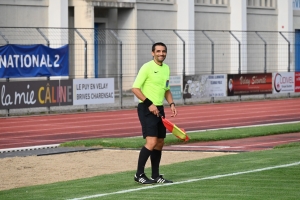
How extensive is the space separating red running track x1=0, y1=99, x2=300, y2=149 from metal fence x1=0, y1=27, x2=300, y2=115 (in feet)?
10.8

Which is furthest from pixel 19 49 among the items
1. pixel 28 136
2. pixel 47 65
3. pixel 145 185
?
pixel 145 185

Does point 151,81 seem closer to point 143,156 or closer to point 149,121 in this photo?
point 149,121

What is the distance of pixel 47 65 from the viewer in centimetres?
2961

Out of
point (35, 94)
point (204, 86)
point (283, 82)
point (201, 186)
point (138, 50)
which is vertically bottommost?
point (201, 186)

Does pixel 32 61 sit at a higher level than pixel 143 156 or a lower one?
higher

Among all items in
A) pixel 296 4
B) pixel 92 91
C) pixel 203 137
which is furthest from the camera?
pixel 296 4

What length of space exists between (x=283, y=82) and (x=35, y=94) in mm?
15733

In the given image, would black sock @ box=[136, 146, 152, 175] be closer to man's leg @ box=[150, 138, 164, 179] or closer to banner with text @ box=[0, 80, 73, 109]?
man's leg @ box=[150, 138, 164, 179]

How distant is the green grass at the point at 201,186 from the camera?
9.85m

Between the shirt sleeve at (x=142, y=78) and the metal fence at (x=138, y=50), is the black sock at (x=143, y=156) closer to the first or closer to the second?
the shirt sleeve at (x=142, y=78)

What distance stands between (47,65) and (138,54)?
31.2ft

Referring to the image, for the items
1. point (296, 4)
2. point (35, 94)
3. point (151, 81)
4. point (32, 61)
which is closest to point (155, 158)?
point (151, 81)

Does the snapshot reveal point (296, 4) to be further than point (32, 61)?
→ Yes

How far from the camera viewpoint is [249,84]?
3803 cm
